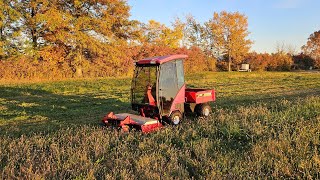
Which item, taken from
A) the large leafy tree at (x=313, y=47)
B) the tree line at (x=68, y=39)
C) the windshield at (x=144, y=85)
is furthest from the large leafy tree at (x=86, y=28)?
the large leafy tree at (x=313, y=47)

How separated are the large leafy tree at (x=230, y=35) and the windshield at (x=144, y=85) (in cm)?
4298

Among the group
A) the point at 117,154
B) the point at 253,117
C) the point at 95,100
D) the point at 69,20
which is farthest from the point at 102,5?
the point at 117,154

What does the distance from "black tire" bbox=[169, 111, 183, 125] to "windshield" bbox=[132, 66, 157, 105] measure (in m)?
0.76

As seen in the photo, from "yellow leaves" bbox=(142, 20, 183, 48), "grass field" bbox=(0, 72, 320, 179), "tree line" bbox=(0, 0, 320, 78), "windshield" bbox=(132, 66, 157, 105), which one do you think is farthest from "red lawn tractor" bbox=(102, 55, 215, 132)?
"yellow leaves" bbox=(142, 20, 183, 48)

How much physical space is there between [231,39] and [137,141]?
46.3 meters

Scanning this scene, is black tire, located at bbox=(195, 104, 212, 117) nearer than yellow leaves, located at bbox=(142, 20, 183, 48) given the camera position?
Yes

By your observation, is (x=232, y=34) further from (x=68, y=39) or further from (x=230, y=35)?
(x=68, y=39)

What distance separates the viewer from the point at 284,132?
6477 mm

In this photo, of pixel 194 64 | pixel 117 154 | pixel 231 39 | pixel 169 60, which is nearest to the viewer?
pixel 117 154

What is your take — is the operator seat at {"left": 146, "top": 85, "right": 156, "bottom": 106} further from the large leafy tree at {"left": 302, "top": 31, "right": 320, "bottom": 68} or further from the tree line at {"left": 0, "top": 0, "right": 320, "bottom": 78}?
the large leafy tree at {"left": 302, "top": 31, "right": 320, "bottom": 68}

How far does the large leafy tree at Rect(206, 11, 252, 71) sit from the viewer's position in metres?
50.5

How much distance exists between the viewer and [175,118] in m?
9.70

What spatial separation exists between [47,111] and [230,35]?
140ft

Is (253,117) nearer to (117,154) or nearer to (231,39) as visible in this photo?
(117,154)
